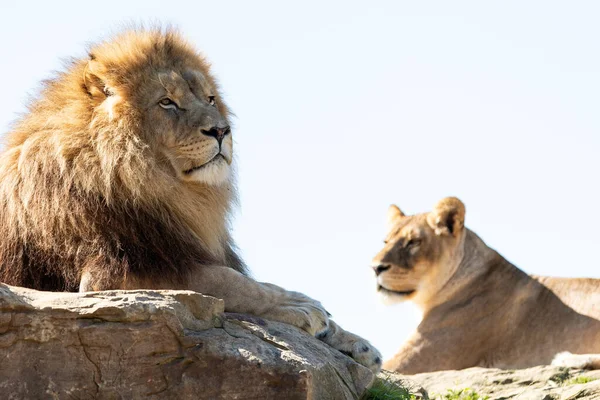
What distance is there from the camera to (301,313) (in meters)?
5.25

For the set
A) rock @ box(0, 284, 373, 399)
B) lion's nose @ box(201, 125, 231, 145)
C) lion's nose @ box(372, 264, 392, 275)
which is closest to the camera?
rock @ box(0, 284, 373, 399)

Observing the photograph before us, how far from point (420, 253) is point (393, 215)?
441 millimetres

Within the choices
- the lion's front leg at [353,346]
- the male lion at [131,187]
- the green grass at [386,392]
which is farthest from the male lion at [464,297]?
the lion's front leg at [353,346]

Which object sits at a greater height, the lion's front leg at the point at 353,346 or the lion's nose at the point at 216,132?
the lion's nose at the point at 216,132

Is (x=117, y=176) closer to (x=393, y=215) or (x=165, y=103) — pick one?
(x=165, y=103)

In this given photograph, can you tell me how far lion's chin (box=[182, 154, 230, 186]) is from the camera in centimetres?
560

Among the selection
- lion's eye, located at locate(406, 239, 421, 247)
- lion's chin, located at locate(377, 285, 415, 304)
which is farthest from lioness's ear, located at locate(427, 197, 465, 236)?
lion's chin, located at locate(377, 285, 415, 304)

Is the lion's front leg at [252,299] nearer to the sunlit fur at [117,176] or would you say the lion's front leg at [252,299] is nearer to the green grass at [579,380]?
the sunlit fur at [117,176]

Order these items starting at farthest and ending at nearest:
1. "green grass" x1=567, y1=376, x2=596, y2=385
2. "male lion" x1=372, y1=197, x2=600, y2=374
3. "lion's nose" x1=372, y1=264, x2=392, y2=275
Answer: "lion's nose" x1=372, y1=264, x2=392, y2=275 < "male lion" x1=372, y1=197, x2=600, y2=374 < "green grass" x1=567, y1=376, x2=596, y2=385

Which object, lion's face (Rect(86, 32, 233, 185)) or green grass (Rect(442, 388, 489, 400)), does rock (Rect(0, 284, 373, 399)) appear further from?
green grass (Rect(442, 388, 489, 400))

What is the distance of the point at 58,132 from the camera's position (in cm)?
564

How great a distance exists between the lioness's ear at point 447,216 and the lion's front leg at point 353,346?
4.02 metres

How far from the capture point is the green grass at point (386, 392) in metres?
5.32

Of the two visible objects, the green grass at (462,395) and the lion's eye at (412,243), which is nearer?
the green grass at (462,395)
